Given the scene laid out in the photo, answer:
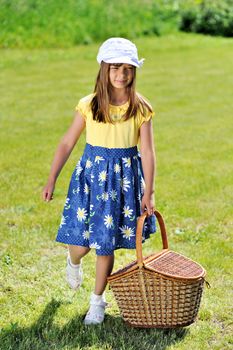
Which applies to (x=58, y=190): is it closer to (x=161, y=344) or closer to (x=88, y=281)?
(x=88, y=281)

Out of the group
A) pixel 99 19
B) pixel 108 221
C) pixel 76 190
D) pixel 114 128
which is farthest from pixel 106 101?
pixel 99 19

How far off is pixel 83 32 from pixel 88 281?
11393mm

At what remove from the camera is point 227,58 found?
14086 millimetres

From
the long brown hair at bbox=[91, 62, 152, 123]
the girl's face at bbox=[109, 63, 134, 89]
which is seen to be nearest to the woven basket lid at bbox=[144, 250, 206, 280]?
the long brown hair at bbox=[91, 62, 152, 123]

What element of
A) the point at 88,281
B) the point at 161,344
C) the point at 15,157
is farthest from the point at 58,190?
the point at 161,344

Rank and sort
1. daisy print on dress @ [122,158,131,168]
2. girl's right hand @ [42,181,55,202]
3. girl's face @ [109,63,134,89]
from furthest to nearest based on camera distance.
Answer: girl's right hand @ [42,181,55,202] < daisy print on dress @ [122,158,131,168] < girl's face @ [109,63,134,89]

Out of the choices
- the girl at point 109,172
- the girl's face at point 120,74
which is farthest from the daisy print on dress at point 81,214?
the girl's face at point 120,74

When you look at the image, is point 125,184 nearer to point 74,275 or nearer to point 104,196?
point 104,196

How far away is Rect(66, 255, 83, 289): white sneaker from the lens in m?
4.16

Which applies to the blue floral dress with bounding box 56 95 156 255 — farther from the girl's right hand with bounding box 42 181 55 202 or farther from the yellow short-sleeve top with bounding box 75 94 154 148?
the girl's right hand with bounding box 42 181 55 202

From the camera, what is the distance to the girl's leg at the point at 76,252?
158 inches

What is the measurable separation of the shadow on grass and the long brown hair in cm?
101

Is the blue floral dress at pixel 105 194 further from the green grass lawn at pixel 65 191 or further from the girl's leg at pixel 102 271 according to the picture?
the green grass lawn at pixel 65 191

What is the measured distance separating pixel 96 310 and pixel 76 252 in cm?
33
